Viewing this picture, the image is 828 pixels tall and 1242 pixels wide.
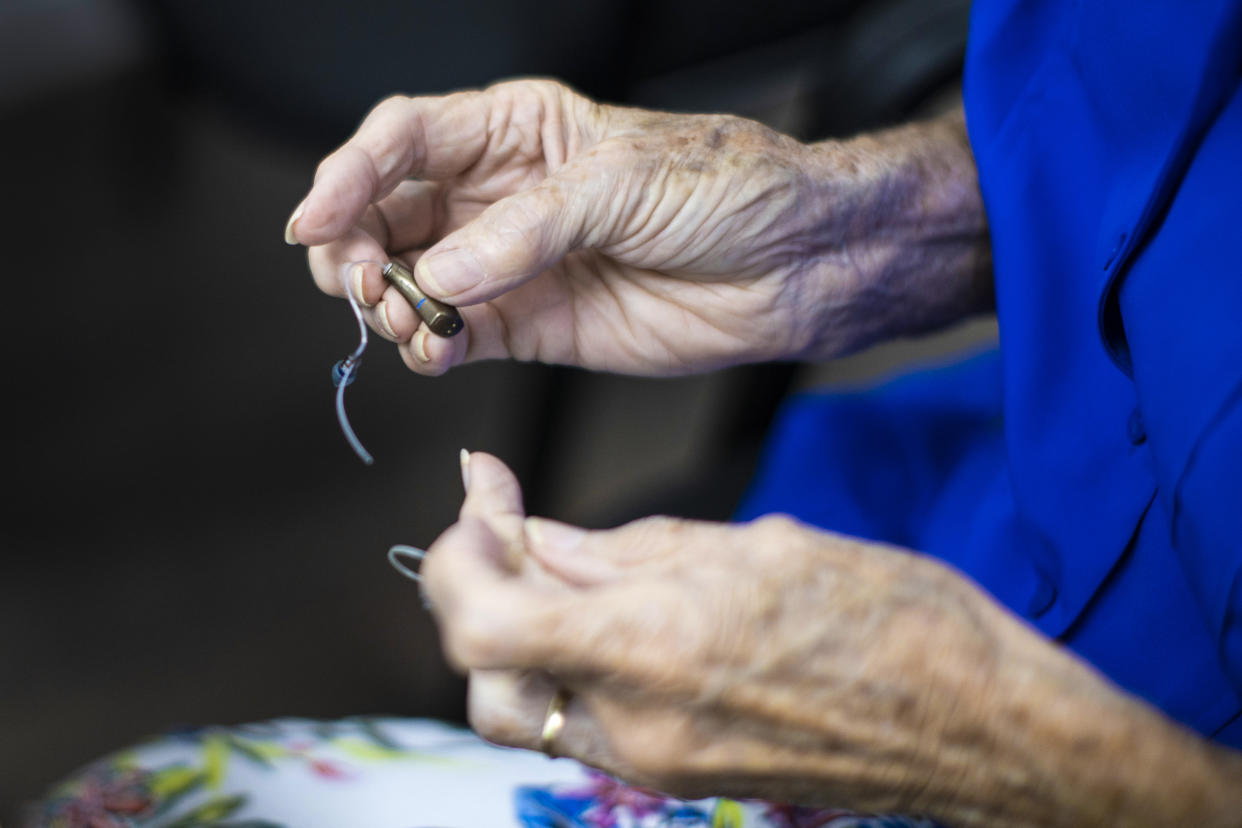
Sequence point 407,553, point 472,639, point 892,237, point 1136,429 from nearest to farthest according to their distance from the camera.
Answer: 1. point 472,639
2. point 1136,429
3. point 892,237
4. point 407,553

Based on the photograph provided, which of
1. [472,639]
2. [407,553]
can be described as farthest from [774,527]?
[407,553]

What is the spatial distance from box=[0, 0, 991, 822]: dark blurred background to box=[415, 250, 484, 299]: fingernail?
39 centimetres

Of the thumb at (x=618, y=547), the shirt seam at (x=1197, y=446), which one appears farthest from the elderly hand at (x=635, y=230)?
the shirt seam at (x=1197, y=446)

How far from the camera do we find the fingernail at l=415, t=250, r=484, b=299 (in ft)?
A: 2.26

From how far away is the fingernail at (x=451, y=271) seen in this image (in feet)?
2.26

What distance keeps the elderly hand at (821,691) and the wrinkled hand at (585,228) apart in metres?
0.23

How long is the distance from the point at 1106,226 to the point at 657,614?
1.42 ft

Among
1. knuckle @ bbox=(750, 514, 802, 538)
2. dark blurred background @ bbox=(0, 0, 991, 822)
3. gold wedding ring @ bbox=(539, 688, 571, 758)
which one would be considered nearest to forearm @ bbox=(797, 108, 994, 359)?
dark blurred background @ bbox=(0, 0, 991, 822)

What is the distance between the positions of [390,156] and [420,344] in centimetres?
14

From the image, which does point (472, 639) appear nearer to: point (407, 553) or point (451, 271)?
point (451, 271)

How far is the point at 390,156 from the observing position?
0.75 m

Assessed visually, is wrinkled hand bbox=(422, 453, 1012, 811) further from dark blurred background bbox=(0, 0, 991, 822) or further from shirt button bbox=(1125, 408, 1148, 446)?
dark blurred background bbox=(0, 0, 991, 822)

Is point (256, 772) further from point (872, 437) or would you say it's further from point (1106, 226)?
point (1106, 226)

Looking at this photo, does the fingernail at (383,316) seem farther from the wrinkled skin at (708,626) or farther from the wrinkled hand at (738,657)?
the wrinkled hand at (738,657)
